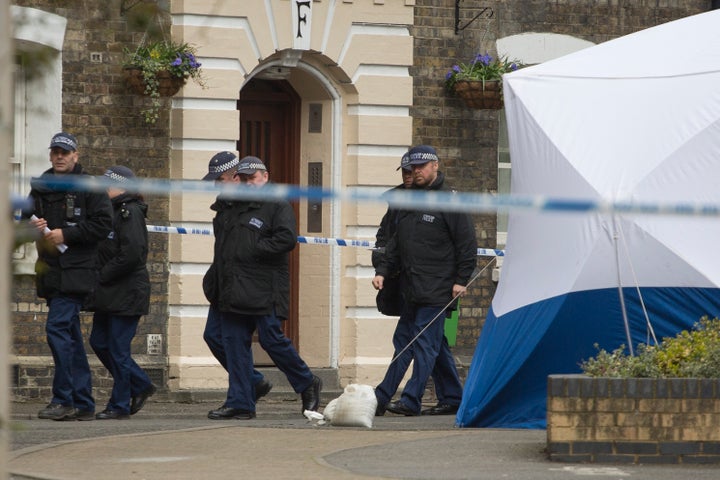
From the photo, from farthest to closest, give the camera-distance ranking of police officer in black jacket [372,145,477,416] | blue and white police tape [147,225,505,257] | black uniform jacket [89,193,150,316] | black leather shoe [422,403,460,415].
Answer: blue and white police tape [147,225,505,257]
black leather shoe [422,403,460,415]
police officer in black jacket [372,145,477,416]
black uniform jacket [89,193,150,316]

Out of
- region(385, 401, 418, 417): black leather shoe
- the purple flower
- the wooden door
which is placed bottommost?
region(385, 401, 418, 417): black leather shoe

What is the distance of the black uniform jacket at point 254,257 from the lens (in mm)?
11531

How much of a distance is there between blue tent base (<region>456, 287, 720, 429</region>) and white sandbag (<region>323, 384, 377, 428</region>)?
669mm

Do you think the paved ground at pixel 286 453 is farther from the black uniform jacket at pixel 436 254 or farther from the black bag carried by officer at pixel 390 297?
the black bag carried by officer at pixel 390 297

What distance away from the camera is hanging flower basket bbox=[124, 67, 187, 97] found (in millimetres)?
14430

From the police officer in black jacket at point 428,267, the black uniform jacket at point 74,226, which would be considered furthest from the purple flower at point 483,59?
the black uniform jacket at point 74,226

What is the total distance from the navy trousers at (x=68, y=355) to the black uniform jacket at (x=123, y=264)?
0.84 ft

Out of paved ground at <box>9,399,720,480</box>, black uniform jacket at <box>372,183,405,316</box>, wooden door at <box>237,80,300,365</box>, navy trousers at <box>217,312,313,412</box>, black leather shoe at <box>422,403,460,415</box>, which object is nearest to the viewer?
paved ground at <box>9,399,720,480</box>

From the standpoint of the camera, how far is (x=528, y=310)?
11078 mm

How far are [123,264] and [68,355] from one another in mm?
773

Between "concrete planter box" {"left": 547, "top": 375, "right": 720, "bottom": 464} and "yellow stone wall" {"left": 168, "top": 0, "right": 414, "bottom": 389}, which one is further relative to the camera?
"yellow stone wall" {"left": 168, "top": 0, "right": 414, "bottom": 389}

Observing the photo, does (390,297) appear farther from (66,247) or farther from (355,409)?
(66,247)

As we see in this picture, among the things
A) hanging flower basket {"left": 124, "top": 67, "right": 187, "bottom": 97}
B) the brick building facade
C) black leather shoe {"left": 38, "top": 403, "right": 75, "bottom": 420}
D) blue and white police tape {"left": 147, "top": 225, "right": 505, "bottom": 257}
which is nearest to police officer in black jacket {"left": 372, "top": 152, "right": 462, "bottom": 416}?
blue and white police tape {"left": 147, "top": 225, "right": 505, "bottom": 257}

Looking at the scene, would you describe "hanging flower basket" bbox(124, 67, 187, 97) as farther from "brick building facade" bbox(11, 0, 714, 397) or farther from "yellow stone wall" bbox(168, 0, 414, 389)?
"yellow stone wall" bbox(168, 0, 414, 389)
